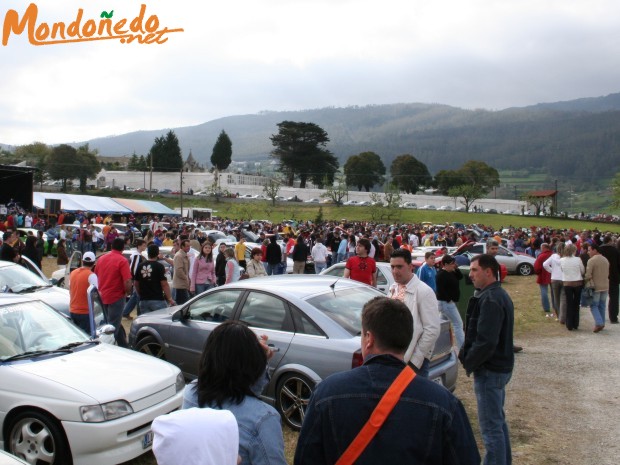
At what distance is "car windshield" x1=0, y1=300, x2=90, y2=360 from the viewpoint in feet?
17.4

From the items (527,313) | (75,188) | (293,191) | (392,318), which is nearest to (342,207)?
(293,191)

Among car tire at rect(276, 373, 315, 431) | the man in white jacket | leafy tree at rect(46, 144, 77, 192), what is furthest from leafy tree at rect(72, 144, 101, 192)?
the man in white jacket

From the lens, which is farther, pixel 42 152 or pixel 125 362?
pixel 42 152

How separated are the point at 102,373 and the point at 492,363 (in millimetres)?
3403

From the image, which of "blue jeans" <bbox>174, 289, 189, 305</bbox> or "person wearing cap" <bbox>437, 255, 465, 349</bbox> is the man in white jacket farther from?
"blue jeans" <bbox>174, 289, 189, 305</bbox>

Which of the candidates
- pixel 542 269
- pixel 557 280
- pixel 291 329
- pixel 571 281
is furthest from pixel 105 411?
pixel 542 269

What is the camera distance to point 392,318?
2379mm

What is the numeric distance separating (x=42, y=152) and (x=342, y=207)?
2930 inches

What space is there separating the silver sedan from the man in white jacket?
590 millimetres

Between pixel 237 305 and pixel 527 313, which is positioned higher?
pixel 237 305

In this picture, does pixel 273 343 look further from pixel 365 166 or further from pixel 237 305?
pixel 365 166

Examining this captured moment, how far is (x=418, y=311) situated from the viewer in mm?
5230

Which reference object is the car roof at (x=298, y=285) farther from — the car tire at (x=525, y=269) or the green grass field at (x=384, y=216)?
the green grass field at (x=384, y=216)

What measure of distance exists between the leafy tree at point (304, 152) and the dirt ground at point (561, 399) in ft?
366
